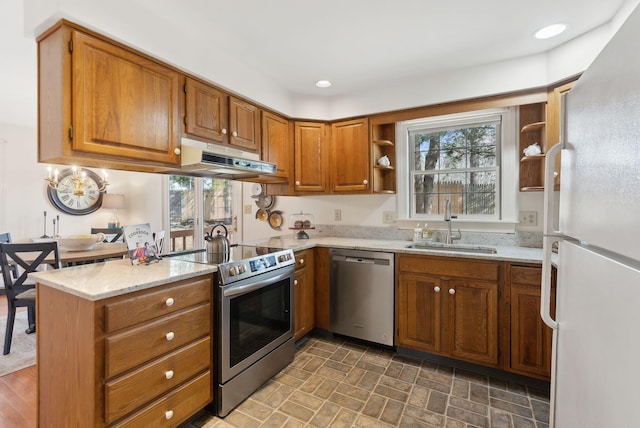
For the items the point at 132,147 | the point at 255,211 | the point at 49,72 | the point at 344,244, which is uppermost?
the point at 49,72

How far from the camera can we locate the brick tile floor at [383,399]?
69.1 inches

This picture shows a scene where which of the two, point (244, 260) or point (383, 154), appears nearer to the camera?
point (244, 260)

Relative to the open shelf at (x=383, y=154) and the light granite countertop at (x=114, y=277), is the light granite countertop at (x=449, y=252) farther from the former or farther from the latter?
the light granite countertop at (x=114, y=277)

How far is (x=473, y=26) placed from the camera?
1965mm

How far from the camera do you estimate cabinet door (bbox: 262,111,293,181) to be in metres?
2.83

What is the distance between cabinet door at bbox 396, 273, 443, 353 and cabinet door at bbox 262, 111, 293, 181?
5.08 ft

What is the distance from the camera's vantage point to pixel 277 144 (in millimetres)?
2971

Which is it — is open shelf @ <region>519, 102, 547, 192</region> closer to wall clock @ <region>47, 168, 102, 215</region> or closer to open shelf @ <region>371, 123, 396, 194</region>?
open shelf @ <region>371, 123, 396, 194</region>

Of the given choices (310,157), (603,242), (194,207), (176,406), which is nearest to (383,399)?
(176,406)

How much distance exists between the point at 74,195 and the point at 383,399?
222 inches

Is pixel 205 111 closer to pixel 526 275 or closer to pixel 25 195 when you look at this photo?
pixel 526 275

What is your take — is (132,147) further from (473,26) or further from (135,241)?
(473,26)

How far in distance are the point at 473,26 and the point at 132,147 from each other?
7.58 ft

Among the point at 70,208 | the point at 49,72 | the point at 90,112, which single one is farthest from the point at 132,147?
the point at 70,208
